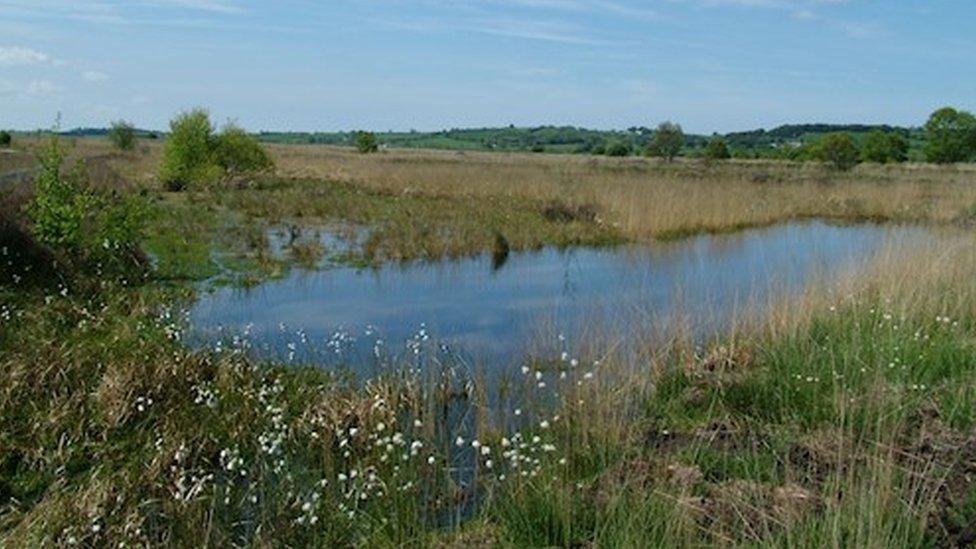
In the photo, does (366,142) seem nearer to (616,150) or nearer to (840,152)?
(616,150)

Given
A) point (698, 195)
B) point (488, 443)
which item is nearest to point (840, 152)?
point (698, 195)

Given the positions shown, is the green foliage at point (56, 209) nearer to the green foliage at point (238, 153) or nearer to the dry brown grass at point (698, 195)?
the dry brown grass at point (698, 195)

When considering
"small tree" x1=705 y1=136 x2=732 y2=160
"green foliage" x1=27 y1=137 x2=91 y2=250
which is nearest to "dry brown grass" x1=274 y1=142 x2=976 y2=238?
"green foliage" x1=27 y1=137 x2=91 y2=250

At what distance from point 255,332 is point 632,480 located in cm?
696

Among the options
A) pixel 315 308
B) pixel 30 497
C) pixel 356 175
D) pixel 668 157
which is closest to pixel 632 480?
pixel 30 497

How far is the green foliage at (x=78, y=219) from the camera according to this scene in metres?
13.0

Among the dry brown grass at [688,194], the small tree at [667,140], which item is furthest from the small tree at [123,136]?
the small tree at [667,140]

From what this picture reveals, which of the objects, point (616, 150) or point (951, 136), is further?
point (616, 150)

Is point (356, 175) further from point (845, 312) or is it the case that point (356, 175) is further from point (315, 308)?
point (845, 312)

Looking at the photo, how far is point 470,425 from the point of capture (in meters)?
8.34

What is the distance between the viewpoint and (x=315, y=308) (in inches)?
537

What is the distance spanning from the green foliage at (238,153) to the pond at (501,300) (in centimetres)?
1444

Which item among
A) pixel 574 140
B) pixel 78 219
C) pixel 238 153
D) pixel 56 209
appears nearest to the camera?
pixel 56 209

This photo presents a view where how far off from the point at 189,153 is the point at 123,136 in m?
23.1
